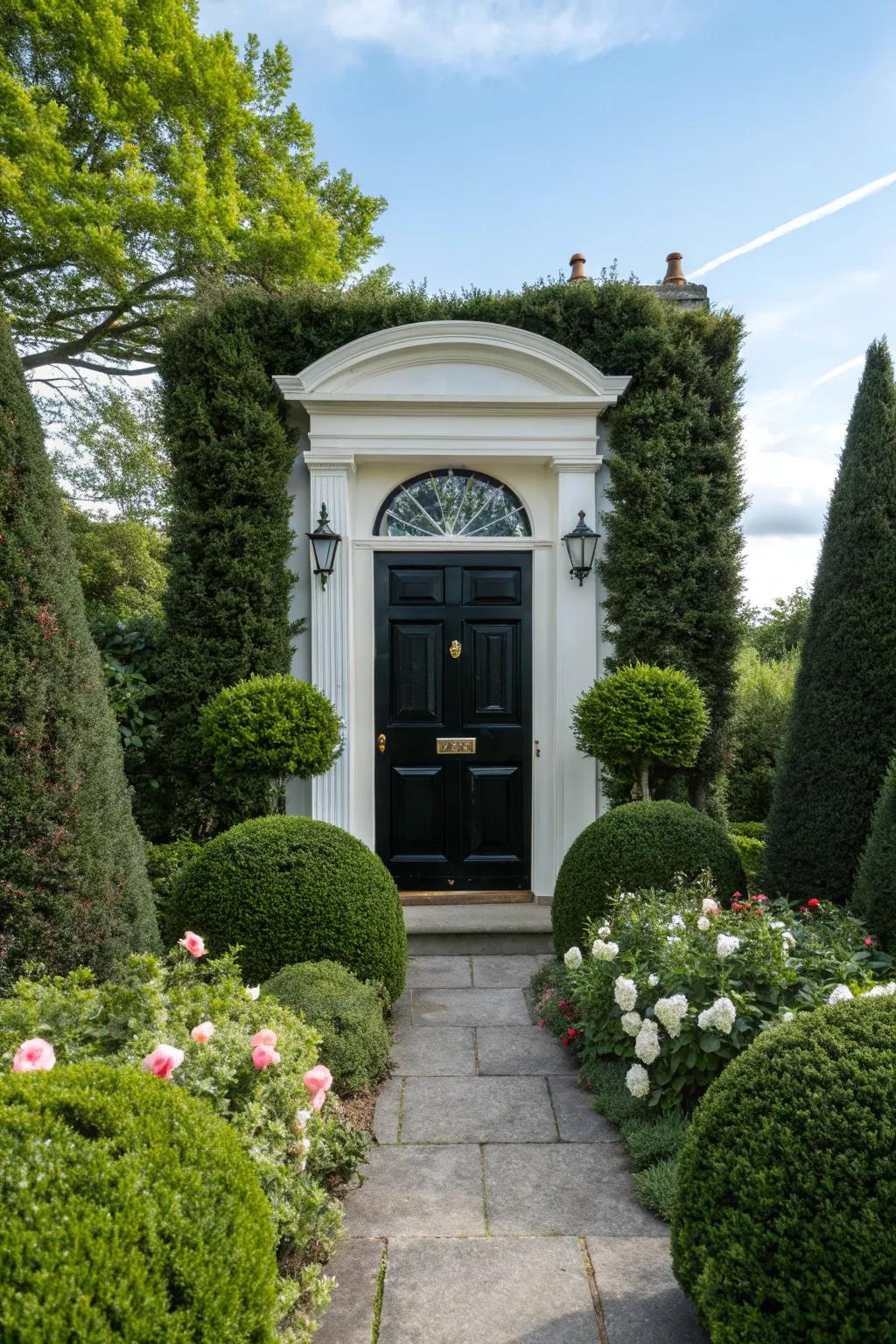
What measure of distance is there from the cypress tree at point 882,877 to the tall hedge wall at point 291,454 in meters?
2.26

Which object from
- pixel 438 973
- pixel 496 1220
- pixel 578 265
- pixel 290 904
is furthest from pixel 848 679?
pixel 578 265

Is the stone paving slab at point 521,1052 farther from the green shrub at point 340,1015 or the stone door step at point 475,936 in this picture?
the stone door step at point 475,936

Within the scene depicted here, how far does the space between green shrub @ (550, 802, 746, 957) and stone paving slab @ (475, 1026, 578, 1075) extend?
609mm

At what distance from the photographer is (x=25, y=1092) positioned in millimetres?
1650

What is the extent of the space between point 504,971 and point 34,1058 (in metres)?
3.61

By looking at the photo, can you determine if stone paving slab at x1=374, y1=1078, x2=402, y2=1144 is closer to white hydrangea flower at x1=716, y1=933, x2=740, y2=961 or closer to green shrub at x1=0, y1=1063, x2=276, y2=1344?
white hydrangea flower at x1=716, y1=933, x2=740, y2=961

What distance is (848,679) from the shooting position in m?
4.66

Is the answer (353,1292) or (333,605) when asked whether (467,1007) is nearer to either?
(353,1292)

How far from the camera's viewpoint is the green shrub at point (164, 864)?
199 inches

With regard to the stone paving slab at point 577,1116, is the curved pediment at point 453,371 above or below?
above

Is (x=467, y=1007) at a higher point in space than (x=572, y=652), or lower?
lower

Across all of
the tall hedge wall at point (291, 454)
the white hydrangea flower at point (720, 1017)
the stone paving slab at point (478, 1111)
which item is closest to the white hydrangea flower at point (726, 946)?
the white hydrangea flower at point (720, 1017)

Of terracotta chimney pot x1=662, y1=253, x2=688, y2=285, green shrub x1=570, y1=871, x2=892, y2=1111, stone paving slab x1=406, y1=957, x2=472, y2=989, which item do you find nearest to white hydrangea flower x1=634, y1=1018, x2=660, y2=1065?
green shrub x1=570, y1=871, x2=892, y2=1111

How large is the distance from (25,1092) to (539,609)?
5123mm
